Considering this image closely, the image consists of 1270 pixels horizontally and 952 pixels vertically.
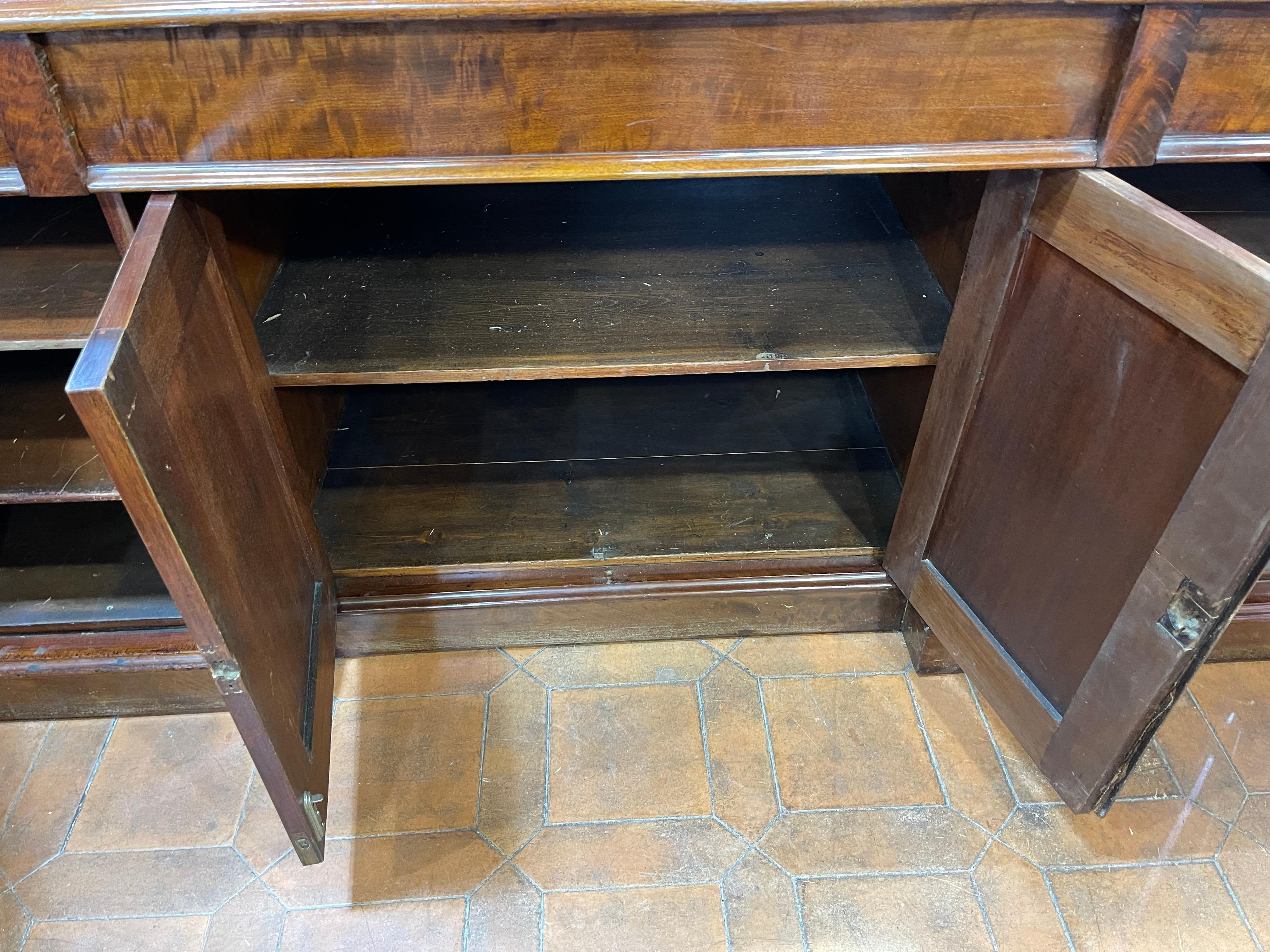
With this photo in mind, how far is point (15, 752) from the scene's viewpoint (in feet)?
4.52

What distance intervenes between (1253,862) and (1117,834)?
0.58 ft

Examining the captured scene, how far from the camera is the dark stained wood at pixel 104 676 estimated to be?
1303 millimetres

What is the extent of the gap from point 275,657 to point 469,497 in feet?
1.86

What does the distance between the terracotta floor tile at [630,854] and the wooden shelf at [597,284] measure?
663 mm

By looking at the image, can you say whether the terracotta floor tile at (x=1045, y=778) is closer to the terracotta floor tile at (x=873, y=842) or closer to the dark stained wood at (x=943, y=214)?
the terracotta floor tile at (x=873, y=842)

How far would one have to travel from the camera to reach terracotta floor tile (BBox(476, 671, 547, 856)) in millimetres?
1282

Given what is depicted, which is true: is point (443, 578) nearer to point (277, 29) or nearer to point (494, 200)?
point (494, 200)

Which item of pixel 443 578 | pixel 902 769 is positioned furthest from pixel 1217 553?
pixel 443 578

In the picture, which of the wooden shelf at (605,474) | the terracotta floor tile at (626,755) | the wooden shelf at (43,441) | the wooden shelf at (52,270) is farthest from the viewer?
the wooden shelf at (605,474)

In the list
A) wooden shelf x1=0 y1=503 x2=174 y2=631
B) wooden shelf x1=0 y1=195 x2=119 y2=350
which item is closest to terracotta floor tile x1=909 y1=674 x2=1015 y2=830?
wooden shelf x1=0 y1=503 x2=174 y2=631

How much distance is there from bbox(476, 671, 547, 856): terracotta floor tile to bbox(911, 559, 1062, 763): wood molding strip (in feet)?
2.06

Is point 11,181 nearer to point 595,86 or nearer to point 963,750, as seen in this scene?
point 595,86

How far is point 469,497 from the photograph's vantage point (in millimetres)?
1521

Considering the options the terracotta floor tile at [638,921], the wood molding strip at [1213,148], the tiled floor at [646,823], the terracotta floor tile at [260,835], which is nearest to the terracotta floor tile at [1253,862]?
the tiled floor at [646,823]
